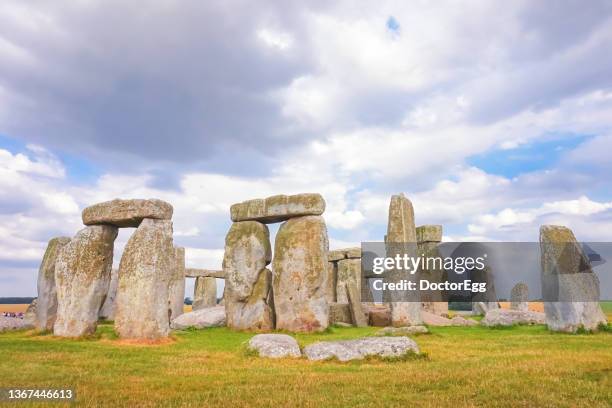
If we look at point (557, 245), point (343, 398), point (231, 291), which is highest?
point (557, 245)

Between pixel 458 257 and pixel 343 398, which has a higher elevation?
pixel 458 257

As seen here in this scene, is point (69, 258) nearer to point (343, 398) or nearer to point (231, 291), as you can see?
point (231, 291)

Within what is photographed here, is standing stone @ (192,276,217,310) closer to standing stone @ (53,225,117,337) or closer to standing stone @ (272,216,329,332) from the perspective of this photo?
standing stone @ (272,216,329,332)

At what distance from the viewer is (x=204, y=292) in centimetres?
2938

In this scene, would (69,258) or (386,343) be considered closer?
(386,343)

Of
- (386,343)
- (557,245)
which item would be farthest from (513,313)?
(386,343)

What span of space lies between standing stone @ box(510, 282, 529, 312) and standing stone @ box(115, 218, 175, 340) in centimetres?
1540

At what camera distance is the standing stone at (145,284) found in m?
11.8

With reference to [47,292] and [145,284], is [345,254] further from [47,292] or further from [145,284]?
[145,284]

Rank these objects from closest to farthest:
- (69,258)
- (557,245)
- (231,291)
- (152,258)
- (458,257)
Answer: (152,258), (69,258), (557,245), (231,291), (458,257)

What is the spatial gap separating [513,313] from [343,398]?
12.9m

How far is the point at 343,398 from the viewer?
18.4ft

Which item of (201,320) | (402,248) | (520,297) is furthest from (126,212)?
(520,297)

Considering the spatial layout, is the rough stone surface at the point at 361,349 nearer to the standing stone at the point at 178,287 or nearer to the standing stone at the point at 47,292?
the standing stone at the point at 47,292
